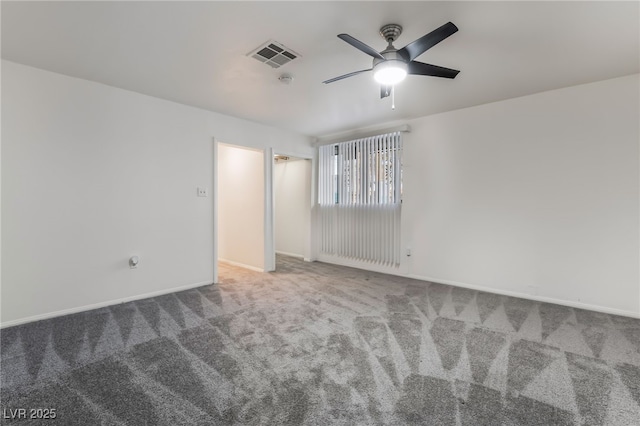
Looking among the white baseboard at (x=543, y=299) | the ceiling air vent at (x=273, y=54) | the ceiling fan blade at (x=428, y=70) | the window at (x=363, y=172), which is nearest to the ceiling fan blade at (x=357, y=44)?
the ceiling fan blade at (x=428, y=70)

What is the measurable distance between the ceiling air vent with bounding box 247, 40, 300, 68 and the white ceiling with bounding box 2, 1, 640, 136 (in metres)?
0.06

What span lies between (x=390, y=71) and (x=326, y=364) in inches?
91.8

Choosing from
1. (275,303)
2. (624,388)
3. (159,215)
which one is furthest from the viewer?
(159,215)

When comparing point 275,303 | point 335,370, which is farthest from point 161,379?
point 275,303

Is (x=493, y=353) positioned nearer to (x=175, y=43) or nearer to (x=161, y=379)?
(x=161, y=379)

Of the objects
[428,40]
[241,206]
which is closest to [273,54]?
[428,40]

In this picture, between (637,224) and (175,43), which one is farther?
(637,224)

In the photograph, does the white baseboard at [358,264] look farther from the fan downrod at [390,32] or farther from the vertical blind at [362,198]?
the fan downrod at [390,32]

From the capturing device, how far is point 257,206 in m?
5.12

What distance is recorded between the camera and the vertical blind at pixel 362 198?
190 inches

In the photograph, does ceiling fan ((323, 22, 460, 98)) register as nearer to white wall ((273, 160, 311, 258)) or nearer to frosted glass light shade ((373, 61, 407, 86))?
frosted glass light shade ((373, 61, 407, 86))

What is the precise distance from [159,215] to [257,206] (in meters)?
1.68

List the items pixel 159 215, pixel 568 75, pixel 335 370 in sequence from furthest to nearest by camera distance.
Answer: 1. pixel 159 215
2. pixel 568 75
3. pixel 335 370

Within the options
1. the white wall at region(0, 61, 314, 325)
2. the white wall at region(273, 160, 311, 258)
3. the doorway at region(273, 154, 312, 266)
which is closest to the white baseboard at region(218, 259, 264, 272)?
the white wall at region(0, 61, 314, 325)
